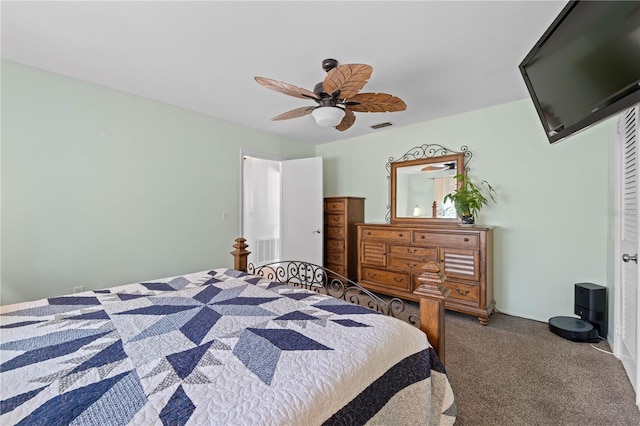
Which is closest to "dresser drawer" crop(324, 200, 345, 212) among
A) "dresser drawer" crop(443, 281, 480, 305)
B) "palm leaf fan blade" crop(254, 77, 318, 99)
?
"dresser drawer" crop(443, 281, 480, 305)

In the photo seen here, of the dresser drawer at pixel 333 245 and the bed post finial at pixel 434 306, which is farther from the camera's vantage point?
the dresser drawer at pixel 333 245

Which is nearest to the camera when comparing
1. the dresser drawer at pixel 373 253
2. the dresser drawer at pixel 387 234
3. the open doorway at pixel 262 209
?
the dresser drawer at pixel 387 234

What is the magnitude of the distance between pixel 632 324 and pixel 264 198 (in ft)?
15.6

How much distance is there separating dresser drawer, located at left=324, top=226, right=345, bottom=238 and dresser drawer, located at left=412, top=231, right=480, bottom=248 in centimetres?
114

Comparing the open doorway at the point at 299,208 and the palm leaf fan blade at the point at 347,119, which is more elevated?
the palm leaf fan blade at the point at 347,119

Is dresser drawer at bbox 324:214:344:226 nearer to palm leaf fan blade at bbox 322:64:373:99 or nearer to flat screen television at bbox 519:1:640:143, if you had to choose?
palm leaf fan blade at bbox 322:64:373:99

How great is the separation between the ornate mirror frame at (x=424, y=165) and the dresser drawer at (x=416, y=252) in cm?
49

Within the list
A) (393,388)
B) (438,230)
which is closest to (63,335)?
(393,388)

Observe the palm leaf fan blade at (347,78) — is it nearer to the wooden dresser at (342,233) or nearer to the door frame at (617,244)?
the door frame at (617,244)

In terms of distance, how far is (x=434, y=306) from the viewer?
131cm

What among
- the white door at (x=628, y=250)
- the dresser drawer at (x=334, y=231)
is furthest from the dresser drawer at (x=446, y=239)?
the dresser drawer at (x=334, y=231)

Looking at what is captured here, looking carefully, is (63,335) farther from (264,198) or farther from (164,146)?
(264,198)

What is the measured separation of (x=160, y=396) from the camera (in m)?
0.77

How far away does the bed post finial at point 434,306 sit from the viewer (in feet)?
4.29
